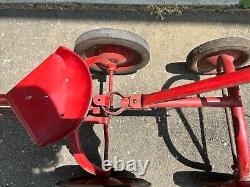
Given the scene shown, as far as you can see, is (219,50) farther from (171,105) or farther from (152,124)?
(152,124)

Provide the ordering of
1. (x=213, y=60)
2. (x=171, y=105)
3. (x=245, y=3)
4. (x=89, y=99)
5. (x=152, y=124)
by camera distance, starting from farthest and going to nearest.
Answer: (x=245, y=3)
(x=152, y=124)
(x=213, y=60)
(x=171, y=105)
(x=89, y=99)

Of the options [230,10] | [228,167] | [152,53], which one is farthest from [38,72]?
[230,10]

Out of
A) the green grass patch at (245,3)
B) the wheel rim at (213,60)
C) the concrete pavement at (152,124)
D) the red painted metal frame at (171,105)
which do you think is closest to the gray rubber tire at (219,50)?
the wheel rim at (213,60)

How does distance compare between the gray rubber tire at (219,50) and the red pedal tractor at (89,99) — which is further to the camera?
the gray rubber tire at (219,50)

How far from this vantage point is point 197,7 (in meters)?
3.45

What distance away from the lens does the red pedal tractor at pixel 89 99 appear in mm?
2367

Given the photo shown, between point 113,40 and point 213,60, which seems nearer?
point 113,40

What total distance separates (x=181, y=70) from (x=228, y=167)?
0.86 m

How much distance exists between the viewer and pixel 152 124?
3088 mm

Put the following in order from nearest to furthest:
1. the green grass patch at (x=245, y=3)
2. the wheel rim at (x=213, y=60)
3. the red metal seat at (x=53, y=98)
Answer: the red metal seat at (x=53, y=98), the wheel rim at (x=213, y=60), the green grass patch at (x=245, y=3)

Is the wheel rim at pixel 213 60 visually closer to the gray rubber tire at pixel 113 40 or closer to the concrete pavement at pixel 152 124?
the concrete pavement at pixel 152 124

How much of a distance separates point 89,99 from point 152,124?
2.84 ft

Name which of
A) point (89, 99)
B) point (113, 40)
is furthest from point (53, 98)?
point (113, 40)

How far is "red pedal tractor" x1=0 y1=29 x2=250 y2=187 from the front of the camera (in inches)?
93.2
